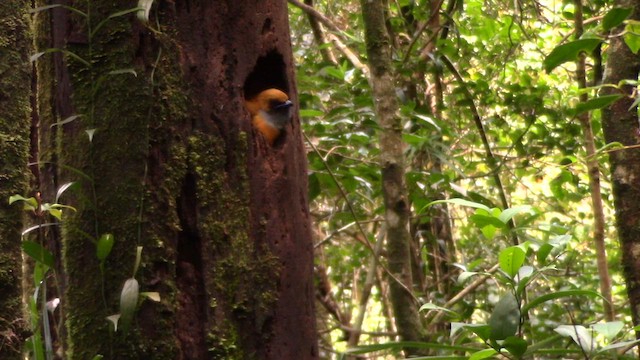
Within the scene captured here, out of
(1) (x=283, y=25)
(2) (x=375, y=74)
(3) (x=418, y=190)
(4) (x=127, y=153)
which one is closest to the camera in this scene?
(4) (x=127, y=153)

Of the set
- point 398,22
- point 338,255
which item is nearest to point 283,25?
point 398,22

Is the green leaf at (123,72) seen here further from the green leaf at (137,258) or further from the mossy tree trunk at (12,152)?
the mossy tree trunk at (12,152)

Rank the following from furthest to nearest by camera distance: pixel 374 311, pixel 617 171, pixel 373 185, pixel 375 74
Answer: pixel 374 311, pixel 373 185, pixel 375 74, pixel 617 171

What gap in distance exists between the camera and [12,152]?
2.18 meters

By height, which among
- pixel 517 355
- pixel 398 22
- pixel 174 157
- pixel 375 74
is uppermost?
pixel 398 22

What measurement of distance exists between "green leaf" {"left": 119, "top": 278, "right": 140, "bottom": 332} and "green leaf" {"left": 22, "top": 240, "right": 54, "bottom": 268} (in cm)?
34

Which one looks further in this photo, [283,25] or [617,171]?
[617,171]

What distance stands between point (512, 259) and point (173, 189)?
875 millimetres

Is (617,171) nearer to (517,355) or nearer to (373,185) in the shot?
(517,355)

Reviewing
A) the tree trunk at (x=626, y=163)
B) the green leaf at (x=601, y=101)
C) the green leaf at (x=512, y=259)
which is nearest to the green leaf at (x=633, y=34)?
the green leaf at (x=601, y=101)

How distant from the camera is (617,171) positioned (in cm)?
291

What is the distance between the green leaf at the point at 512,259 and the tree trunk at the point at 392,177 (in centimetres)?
116

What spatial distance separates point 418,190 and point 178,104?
2.44 metres

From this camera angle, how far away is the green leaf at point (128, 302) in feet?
5.25
